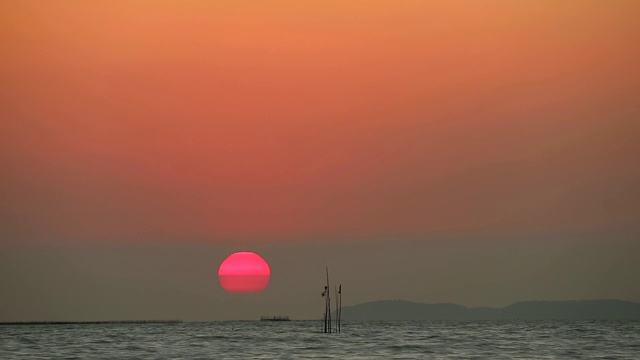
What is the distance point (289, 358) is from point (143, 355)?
56.0ft

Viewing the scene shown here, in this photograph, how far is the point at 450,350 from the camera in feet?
339

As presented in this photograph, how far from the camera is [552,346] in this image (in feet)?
378

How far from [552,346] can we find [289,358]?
39929 mm

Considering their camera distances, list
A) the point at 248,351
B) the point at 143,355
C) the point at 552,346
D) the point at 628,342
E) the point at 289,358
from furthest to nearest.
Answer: the point at 628,342
the point at 552,346
the point at 248,351
the point at 143,355
the point at 289,358

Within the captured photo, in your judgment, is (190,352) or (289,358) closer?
(289,358)

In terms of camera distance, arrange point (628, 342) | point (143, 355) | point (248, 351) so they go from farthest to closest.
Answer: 1. point (628, 342)
2. point (248, 351)
3. point (143, 355)

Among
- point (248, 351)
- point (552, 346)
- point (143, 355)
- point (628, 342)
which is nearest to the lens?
point (143, 355)

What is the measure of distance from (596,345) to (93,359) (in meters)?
63.2

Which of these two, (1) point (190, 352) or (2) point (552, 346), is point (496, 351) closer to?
(2) point (552, 346)

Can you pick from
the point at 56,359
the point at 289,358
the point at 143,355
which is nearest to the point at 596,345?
the point at 289,358

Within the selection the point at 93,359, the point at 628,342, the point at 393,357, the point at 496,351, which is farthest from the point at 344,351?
the point at 628,342

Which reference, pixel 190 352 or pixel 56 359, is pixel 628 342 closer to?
pixel 190 352

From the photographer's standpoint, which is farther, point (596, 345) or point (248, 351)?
point (596, 345)

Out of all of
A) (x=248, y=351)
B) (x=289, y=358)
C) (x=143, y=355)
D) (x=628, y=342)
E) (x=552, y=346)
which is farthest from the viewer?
(x=628, y=342)
